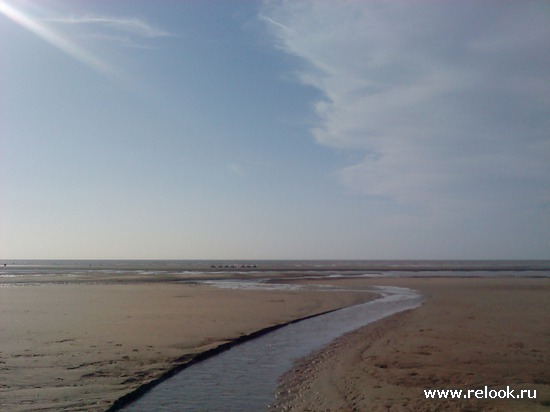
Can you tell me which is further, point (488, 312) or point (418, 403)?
point (488, 312)

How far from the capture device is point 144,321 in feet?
74.3

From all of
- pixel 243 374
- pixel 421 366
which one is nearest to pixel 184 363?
pixel 243 374

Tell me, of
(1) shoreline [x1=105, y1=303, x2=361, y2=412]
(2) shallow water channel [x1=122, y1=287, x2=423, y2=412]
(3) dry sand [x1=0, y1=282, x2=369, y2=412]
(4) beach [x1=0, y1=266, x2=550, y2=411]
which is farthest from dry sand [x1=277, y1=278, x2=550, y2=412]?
(3) dry sand [x1=0, y1=282, x2=369, y2=412]

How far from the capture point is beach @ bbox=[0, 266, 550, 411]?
1097cm

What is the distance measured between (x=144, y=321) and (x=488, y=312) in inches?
762

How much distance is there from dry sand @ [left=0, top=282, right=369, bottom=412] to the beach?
0.05 metres

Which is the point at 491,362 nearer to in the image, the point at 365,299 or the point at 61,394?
the point at 61,394

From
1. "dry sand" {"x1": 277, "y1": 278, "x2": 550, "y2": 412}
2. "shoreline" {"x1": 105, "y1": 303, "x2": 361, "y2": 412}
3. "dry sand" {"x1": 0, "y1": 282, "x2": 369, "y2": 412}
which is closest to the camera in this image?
"dry sand" {"x1": 277, "y1": 278, "x2": 550, "y2": 412}

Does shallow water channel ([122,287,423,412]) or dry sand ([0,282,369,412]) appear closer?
shallow water channel ([122,287,423,412])

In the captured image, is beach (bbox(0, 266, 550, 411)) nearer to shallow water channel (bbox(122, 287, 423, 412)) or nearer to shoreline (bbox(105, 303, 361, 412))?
shoreline (bbox(105, 303, 361, 412))

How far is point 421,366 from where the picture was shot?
13703mm

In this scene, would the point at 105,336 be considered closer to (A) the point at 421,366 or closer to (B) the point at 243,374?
(B) the point at 243,374

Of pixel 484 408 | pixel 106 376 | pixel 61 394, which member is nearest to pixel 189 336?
pixel 106 376

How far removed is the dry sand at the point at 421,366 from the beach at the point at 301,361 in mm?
32
